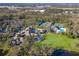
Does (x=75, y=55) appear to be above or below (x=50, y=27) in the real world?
below

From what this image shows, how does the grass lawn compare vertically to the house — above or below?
below

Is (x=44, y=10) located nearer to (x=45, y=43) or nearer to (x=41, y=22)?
(x=41, y=22)

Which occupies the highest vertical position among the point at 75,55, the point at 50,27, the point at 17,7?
the point at 17,7

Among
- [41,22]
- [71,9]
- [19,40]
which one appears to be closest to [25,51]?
[19,40]

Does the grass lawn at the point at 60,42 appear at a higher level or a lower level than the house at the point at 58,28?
lower

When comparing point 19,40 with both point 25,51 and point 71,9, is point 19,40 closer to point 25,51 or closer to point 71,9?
point 25,51

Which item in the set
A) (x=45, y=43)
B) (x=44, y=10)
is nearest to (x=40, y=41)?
(x=45, y=43)
